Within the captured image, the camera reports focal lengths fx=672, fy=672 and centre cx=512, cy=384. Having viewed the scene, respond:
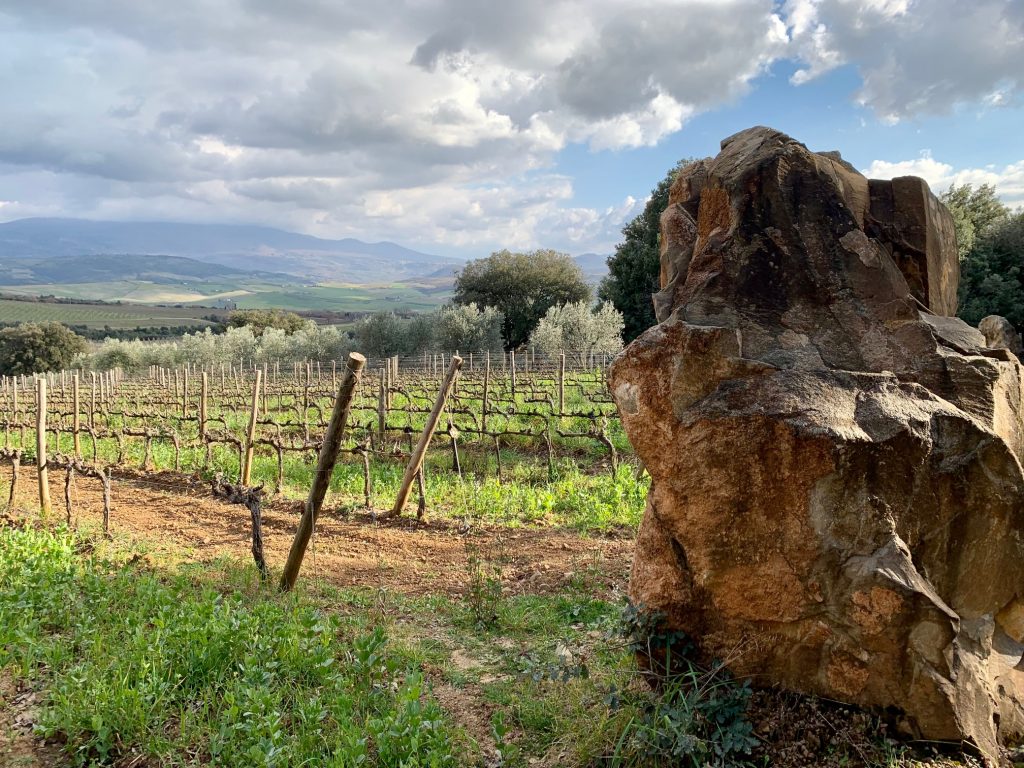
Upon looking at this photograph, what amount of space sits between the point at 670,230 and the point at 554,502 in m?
8.14

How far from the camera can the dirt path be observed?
8250 millimetres

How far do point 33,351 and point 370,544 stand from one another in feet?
213

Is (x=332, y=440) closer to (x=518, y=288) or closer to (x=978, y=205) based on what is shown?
(x=978, y=205)

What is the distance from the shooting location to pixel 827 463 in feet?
12.4

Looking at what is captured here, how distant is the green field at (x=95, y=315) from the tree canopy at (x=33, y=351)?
4344 centimetres

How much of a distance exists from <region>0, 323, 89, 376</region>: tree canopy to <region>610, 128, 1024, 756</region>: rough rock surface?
6933cm

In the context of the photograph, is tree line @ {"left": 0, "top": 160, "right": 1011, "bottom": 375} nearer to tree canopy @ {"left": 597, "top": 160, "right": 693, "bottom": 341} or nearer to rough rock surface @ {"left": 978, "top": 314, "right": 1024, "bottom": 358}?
tree canopy @ {"left": 597, "top": 160, "right": 693, "bottom": 341}

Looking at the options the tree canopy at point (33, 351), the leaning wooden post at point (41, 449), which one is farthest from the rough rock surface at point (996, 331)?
the tree canopy at point (33, 351)

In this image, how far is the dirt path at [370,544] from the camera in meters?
8.25

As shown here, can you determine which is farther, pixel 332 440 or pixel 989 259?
pixel 989 259

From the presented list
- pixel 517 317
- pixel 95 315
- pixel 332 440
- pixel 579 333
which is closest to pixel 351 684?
pixel 332 440

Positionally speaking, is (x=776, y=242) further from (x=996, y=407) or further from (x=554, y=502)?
(x=554, y=502)

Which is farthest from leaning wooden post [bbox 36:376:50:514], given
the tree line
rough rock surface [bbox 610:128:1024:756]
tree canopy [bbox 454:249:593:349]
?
tree canopy [bbox 454:249:593:349]

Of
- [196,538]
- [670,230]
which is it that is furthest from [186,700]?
[196,538]
